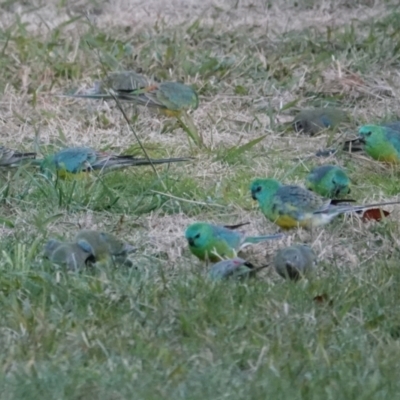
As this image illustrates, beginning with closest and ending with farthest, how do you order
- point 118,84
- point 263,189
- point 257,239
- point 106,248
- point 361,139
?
point 106,248 < point 257,239 < point 263,189 < point 361,139 < point 118,84

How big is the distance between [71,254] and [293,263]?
94 cm

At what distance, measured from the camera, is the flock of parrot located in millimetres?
4965

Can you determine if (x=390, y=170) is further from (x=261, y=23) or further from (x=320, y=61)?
(x=261, y=23)

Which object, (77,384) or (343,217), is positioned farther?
(343,217)

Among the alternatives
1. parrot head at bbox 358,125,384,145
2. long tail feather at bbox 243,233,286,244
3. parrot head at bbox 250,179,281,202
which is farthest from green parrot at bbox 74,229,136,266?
parrot head at bbox 358,125,384,145

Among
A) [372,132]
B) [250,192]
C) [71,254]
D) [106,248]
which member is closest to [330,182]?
[250,192]

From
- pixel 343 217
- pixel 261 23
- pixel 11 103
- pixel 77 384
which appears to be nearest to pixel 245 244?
pixel 343 217

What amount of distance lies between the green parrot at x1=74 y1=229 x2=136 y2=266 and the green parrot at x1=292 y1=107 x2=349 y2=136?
8.43ft

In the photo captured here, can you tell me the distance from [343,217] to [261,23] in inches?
150

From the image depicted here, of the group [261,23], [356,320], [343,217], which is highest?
[356,320]

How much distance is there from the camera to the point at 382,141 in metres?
6.69

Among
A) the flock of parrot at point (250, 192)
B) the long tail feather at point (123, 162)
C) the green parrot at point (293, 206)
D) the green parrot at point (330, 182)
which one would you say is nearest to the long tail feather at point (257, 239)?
the flock of parrot at point (250, 192)

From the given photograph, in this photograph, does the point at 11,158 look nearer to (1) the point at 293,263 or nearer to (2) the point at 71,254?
(2) the point at 71,254

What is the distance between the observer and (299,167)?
6.79m
